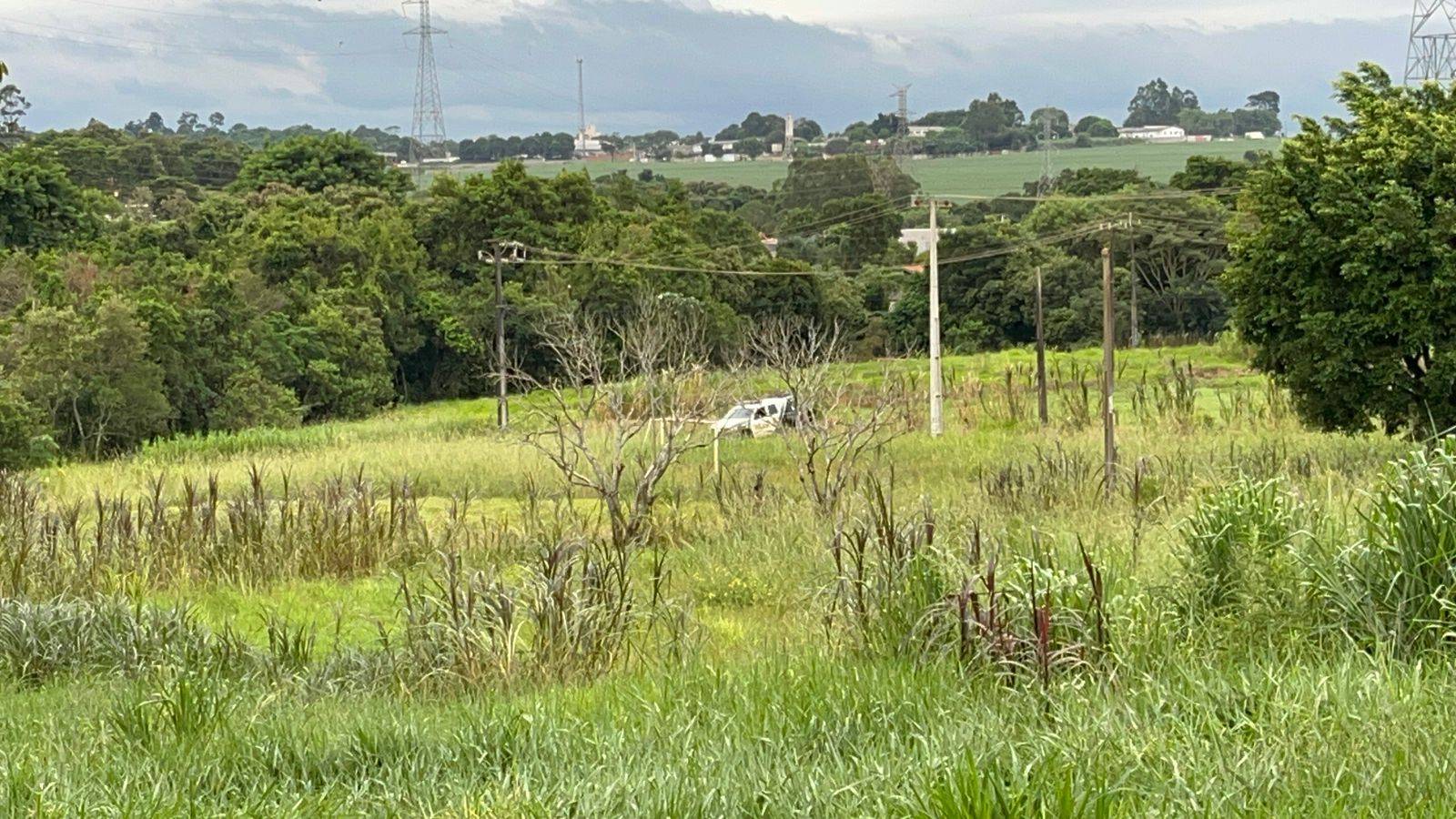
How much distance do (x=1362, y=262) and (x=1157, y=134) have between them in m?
162

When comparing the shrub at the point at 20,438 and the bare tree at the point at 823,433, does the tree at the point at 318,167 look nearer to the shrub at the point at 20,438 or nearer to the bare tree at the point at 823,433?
the shrub at the point at 20,438

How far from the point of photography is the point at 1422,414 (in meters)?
15.7

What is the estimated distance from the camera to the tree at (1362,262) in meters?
14.8

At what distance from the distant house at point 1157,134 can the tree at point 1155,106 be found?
15.6 feet

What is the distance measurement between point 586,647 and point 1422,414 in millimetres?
11579

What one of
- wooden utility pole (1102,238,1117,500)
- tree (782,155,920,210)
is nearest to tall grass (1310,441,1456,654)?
wooden utility pole (1102,238,1117,500)

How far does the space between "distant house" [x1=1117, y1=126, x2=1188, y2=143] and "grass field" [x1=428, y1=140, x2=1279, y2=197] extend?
6.78 meters

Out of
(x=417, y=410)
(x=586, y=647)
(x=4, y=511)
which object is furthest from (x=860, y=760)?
(x=417, y=410)

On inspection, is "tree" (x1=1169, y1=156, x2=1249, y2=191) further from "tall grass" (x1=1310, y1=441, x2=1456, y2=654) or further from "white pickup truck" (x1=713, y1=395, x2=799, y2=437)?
"tall grass" (x1=1310, y1=441, x2=1456, y2=654)

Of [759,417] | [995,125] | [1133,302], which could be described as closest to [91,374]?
[759,417]

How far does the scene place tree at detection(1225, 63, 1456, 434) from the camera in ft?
48.5

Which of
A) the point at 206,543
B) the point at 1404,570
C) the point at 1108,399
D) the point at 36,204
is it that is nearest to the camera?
the point at 1404,570

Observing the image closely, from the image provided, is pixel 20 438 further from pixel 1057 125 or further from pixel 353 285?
pixel 1057 125

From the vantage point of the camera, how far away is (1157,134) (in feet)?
554
